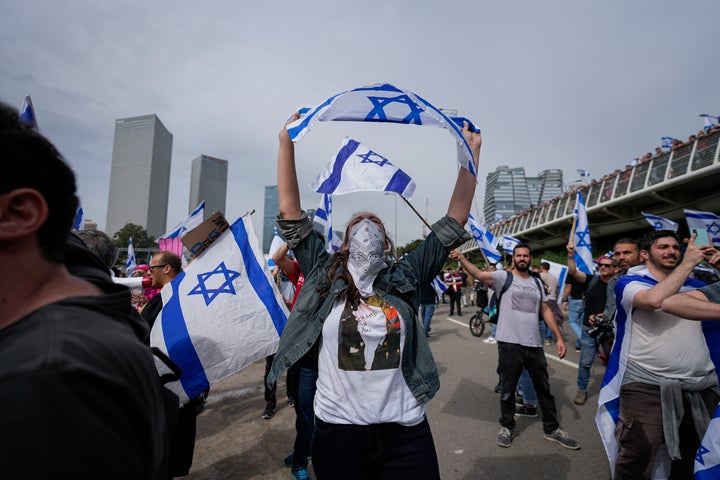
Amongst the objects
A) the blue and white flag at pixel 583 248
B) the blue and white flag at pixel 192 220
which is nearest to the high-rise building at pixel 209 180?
the blue and white flag at pixel 192 220

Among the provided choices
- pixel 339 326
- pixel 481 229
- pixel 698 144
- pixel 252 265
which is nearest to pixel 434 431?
pixel 252 265

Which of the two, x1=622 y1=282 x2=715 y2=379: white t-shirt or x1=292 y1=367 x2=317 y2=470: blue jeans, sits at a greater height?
x1=622 y1=282 x2=715 y2=379: white t-shirt

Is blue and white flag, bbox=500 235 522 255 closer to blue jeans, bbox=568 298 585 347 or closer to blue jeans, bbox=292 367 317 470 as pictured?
blue jeans, bbox=568 298 585 347

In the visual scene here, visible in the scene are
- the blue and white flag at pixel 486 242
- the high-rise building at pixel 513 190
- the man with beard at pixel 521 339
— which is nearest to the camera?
the man with beard at pixel 521 339

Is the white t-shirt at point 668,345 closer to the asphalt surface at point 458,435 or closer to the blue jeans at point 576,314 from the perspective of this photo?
the asphalt surface at point 458,435

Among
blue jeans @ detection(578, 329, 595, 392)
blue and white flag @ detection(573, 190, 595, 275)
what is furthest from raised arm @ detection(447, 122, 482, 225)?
blue and white flag @ detection(573, 190, 595, 275)

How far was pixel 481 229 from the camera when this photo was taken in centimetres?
678

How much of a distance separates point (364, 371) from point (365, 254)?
611 mm

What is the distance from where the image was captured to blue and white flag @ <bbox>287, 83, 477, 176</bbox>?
2.08m

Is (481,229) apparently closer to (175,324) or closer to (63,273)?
(175,324)

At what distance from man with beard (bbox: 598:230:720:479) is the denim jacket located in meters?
1.59

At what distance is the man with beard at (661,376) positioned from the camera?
96.4 inches

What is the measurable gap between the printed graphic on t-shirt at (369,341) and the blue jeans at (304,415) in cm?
146

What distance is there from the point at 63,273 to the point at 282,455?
136 inches
